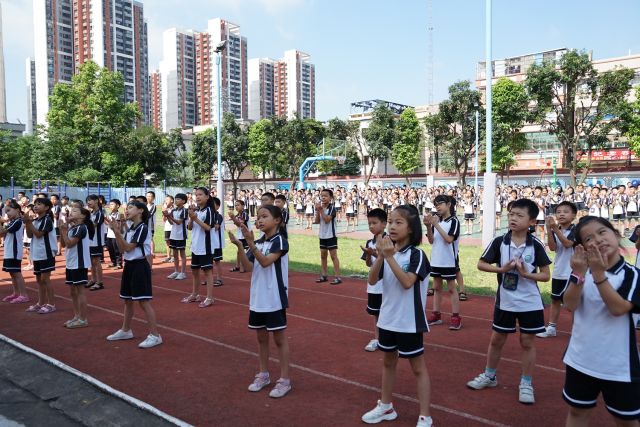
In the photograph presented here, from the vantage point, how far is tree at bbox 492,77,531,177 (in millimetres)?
37469

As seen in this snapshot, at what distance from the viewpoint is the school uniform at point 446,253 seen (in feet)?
23.4

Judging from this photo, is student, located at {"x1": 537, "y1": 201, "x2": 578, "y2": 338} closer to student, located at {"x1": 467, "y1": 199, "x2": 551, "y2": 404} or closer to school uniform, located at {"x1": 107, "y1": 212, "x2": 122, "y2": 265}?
student, located at {"x1": 467, "y1": 199, "x2": 551, "y2": 404}

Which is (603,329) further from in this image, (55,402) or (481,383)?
(55,402)

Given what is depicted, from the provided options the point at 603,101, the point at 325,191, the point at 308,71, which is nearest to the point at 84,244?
the point at 325,191

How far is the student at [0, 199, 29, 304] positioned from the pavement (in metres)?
3.07

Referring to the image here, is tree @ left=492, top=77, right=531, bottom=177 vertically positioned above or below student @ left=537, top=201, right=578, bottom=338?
above

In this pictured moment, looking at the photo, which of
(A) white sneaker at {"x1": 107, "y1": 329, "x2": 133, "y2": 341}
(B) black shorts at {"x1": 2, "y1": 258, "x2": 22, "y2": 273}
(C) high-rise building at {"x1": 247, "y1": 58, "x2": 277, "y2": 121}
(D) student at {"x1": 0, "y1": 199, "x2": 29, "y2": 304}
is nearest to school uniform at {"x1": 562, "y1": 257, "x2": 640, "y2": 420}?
(A) white sneaker at {"x1": 107, "y1": 329, "x2": 133, "y2": 341}

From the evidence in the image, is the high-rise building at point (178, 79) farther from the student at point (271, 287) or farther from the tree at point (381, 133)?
the student at point (271, 287)

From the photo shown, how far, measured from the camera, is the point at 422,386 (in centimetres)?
385

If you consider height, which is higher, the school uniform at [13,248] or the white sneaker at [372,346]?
the school uniform at [13,248]

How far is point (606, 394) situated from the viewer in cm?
295

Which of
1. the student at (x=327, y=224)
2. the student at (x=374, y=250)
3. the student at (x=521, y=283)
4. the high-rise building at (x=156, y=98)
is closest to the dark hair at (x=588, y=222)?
the student at (x=374, y=250)

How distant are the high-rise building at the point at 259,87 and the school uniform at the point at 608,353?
3745 inches

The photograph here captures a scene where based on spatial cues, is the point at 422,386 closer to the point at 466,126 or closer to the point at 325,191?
the point at 325,191
